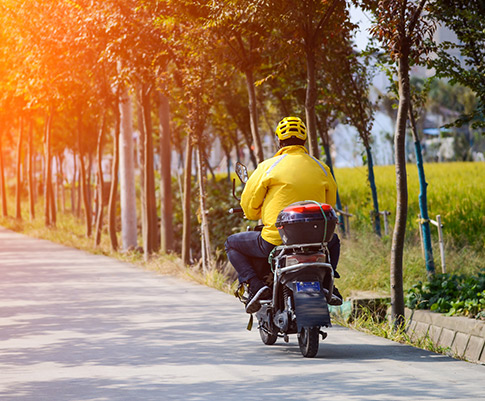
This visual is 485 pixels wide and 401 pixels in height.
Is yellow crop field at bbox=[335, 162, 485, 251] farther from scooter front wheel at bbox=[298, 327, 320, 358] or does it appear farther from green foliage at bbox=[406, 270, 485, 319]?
scooter front wheel at bbox=[298, 327, 320, 358]

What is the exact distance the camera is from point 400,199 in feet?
30.4

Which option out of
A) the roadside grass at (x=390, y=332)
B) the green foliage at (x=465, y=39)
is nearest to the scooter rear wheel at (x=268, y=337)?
the roadside grass at (x=390, y=332)

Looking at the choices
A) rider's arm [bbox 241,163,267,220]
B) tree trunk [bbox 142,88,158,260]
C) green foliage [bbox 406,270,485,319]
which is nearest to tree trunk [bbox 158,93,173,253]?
tree trunk [bbox 142,88,158,260]

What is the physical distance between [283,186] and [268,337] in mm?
1477

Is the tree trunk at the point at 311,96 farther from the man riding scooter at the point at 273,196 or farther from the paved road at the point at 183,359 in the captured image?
the man riding scooter at the point at 273,196

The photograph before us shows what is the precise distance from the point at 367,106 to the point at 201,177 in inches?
166

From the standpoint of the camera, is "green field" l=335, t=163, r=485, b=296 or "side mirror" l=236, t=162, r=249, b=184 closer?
"side mirror" l=236, t=162, r=249, b=184

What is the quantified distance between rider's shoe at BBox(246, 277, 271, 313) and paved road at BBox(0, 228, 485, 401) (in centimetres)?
40

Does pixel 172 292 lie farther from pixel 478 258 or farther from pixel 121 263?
pixel 121 263

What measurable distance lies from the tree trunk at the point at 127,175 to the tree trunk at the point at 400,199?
11.8 metres

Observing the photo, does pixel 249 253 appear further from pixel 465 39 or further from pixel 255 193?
pixel 465 39

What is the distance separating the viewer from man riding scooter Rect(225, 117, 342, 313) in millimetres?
7633

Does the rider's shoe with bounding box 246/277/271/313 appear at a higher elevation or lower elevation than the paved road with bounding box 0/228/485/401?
higher

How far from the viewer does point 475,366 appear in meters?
7.08
